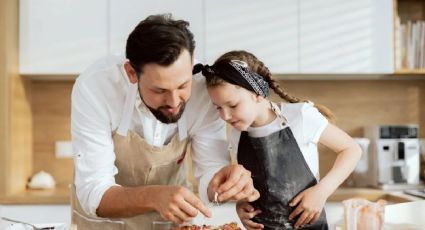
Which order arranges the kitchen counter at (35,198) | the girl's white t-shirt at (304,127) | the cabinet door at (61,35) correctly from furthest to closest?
the cabinet door at (61,35), the kitchen counter at (35,198), the girl's white t-shirt at (304,127)

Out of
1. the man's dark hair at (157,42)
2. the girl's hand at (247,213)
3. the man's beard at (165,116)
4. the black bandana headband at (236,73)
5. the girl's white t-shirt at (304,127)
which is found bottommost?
the girl's hand at (247,213)

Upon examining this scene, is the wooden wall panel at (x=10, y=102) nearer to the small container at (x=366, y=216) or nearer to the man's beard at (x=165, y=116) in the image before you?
the man's beard at (x=165, y=116)

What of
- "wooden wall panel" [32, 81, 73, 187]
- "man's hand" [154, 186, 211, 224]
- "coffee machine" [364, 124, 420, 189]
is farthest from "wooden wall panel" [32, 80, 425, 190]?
"man's hand" [154, 186, 211, 224]

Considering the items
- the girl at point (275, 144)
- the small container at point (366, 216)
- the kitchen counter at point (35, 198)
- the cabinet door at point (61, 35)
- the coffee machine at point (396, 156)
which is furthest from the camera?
the coffee machine at point (396, 156)

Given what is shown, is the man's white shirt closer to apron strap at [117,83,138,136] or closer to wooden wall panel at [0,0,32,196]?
apron strap at [117,83,138,136]

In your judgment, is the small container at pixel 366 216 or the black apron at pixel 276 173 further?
the black apron at pixel 276 173

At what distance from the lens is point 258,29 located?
3.34 metres

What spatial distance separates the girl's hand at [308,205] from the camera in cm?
193

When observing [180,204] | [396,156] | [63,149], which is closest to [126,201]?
[180,204]

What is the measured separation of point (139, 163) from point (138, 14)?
1.54 metres

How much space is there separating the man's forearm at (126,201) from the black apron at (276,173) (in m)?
0.57

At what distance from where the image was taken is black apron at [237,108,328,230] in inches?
79.6

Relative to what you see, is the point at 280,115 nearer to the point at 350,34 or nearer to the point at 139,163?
the point at 139,163

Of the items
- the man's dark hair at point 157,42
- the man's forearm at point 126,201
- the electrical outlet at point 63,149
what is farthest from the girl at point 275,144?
the electrical outlet at point 63,149
